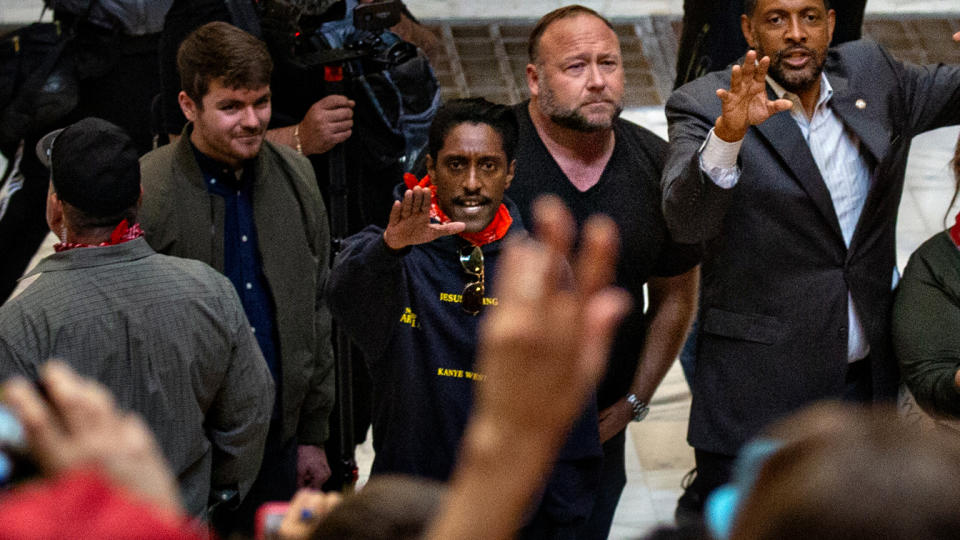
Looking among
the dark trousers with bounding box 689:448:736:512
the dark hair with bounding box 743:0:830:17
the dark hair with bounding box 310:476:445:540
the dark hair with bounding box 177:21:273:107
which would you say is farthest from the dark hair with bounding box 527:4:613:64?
the dark hair with bounding box 310:476:445:540

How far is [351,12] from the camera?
3400mm

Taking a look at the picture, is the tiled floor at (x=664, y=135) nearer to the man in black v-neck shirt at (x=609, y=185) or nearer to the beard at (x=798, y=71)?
the man in black v-neck shirt at (x=609, y=185)

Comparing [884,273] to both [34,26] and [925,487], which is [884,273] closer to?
[925,487]

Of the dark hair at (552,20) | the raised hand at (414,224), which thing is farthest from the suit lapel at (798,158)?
Result: the raised hand at (414,224)

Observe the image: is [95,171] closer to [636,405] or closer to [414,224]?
[414,224]

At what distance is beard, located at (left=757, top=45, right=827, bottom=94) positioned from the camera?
2.85 m

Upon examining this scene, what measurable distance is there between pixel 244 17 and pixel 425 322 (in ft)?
4.03

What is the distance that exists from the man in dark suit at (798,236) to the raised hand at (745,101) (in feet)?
0.70

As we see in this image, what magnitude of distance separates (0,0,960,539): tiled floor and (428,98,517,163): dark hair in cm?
92

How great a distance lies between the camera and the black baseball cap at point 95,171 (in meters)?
2.31

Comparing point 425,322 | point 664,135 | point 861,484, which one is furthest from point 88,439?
point 664,135

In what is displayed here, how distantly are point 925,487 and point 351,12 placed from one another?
271cm

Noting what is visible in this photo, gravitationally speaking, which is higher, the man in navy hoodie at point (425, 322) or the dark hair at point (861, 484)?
the dark hair at point (861, 484)

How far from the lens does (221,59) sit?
2.78m
